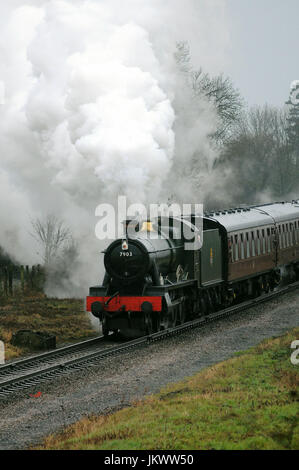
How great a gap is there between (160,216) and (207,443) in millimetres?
10612

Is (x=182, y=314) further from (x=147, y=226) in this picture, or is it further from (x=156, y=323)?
(x=147, y=226)

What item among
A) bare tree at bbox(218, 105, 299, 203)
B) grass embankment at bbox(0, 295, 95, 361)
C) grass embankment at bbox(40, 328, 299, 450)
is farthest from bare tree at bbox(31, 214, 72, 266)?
bare tree at bbox(218, 105, 299, 203)

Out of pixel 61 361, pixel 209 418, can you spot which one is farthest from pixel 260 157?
pixel 209 418

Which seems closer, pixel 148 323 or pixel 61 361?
pixel 61 361

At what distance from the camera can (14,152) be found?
1240 inches

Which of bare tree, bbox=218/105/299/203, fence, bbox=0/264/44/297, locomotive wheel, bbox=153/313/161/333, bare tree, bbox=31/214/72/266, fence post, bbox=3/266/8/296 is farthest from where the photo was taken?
bare tree, bbox=218/105/299/203

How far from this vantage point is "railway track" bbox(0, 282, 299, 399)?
13223mm

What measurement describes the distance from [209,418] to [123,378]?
3.82 metres

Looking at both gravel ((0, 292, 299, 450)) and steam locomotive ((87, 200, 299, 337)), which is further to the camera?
steam locomotive ((87, 200, 299, 337))

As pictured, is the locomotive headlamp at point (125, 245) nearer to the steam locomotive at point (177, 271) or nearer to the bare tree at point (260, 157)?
the steam locomotive at point (177, 271)

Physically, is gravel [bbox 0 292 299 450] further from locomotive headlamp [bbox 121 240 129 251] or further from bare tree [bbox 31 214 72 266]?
bare tree [bbox 31 214 72 266]

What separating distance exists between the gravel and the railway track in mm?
292

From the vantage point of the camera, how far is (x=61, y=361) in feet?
49.6

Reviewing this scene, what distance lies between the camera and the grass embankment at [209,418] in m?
8.67
